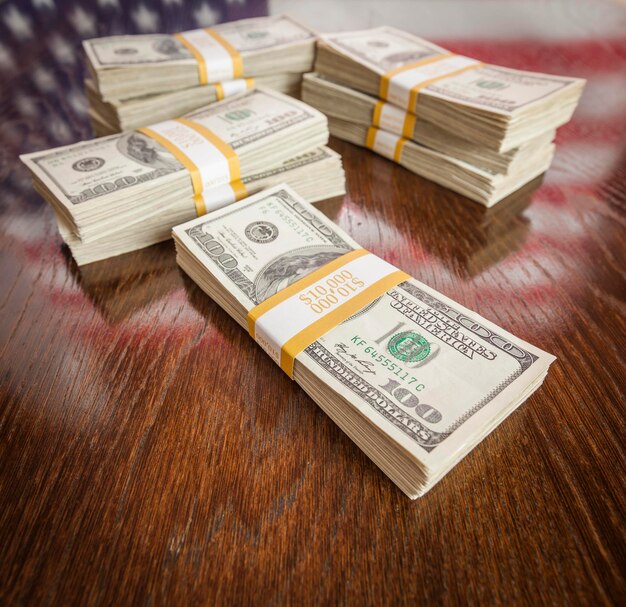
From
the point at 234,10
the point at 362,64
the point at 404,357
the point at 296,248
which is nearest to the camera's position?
the point at 404,357

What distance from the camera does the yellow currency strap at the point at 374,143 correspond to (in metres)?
0.93

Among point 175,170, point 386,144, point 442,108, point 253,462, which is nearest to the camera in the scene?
point 253,462

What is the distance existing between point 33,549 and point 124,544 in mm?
76

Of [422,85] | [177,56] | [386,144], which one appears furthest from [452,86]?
[177,56]

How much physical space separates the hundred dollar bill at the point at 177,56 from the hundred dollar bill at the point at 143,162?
14 centimetres

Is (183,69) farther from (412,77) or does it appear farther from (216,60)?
(412,77)

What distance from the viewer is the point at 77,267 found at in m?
0.70

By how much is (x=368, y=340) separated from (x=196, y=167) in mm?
391

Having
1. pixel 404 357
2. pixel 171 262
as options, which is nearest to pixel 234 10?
pixel 171 262

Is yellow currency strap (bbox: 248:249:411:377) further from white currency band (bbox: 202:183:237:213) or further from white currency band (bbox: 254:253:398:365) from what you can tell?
white currency band (bbox: 202:183:237:213)

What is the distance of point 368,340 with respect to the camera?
529 mm

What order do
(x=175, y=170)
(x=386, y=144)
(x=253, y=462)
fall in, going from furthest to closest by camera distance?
(x=386, y=144) < (x=175, y=170) < (x=253, y=462)

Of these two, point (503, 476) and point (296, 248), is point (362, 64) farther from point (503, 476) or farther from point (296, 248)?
point (503, 476)

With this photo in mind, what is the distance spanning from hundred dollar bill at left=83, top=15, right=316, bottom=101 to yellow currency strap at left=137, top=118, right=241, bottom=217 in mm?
187
